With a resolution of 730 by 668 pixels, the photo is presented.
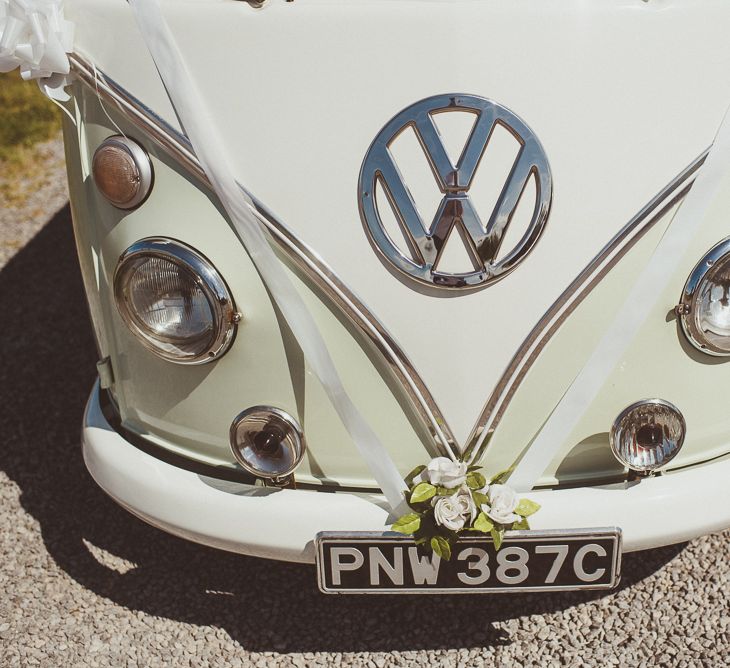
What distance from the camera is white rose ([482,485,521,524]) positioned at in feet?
Result: 5.43

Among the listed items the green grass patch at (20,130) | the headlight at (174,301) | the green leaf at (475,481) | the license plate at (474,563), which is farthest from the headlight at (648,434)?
the green grass patch at (20,130)

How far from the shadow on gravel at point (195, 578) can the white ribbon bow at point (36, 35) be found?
1.45 m

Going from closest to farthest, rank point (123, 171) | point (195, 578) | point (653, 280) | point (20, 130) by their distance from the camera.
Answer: point (653, 280) → point (123, 171) → point (195, 578) → point (20, 130)

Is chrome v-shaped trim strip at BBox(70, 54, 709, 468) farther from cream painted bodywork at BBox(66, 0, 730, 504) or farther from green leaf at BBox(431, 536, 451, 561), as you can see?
green leaf at BBox(431, 536, 451, 561)

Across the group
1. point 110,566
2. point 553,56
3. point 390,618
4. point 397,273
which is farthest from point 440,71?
point 110,566

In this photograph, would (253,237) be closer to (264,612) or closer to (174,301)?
(174,301)

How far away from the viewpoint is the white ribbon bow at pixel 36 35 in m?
1.78

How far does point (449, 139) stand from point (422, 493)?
2.39 ft

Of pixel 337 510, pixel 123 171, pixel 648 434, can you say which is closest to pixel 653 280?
pixel 648 434

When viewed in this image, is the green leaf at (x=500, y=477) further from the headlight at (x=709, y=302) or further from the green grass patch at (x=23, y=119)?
the green grass patch at (x=23, y=119)

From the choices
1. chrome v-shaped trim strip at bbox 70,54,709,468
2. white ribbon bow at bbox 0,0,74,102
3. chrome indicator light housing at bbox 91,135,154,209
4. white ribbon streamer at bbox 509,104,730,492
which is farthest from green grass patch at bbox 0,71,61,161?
white ribbon streamer at bbox 509,104,730,492

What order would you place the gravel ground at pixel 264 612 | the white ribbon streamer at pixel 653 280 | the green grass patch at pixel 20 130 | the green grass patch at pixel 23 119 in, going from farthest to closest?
the green grass patch at pixel 23 119 < the green grass patch at pixel 20 130 < the gravel ground at pixel 264 612 < the white ribbon streamer at pixel 653 280

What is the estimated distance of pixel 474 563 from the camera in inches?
68.8

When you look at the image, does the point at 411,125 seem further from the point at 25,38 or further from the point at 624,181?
the point at 25,38
